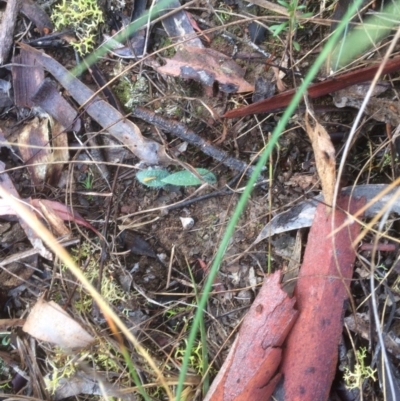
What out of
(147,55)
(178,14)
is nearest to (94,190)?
(147,55)

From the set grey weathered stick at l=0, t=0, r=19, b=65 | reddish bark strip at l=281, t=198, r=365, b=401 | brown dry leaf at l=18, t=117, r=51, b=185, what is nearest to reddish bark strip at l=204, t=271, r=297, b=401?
reddish bark strip at l=281, t=198, r=365, b=401

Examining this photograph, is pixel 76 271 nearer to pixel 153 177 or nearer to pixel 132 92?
A: pixel 153 177

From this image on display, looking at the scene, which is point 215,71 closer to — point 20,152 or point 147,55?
point 147,55

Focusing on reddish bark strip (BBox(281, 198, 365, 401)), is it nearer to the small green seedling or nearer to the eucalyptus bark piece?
the small green seedling

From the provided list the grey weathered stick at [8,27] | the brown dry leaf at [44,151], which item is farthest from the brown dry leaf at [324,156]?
the grey weathered stick at [8,27]

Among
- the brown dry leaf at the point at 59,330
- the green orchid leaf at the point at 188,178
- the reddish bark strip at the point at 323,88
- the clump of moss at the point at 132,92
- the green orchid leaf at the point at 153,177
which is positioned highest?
the clump of moss at the point at 132,92

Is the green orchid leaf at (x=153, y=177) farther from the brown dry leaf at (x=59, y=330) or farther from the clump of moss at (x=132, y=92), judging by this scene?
the brown dry leaf at (x=59, y=330)

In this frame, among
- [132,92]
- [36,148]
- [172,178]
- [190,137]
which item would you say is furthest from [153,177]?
[36,148]
